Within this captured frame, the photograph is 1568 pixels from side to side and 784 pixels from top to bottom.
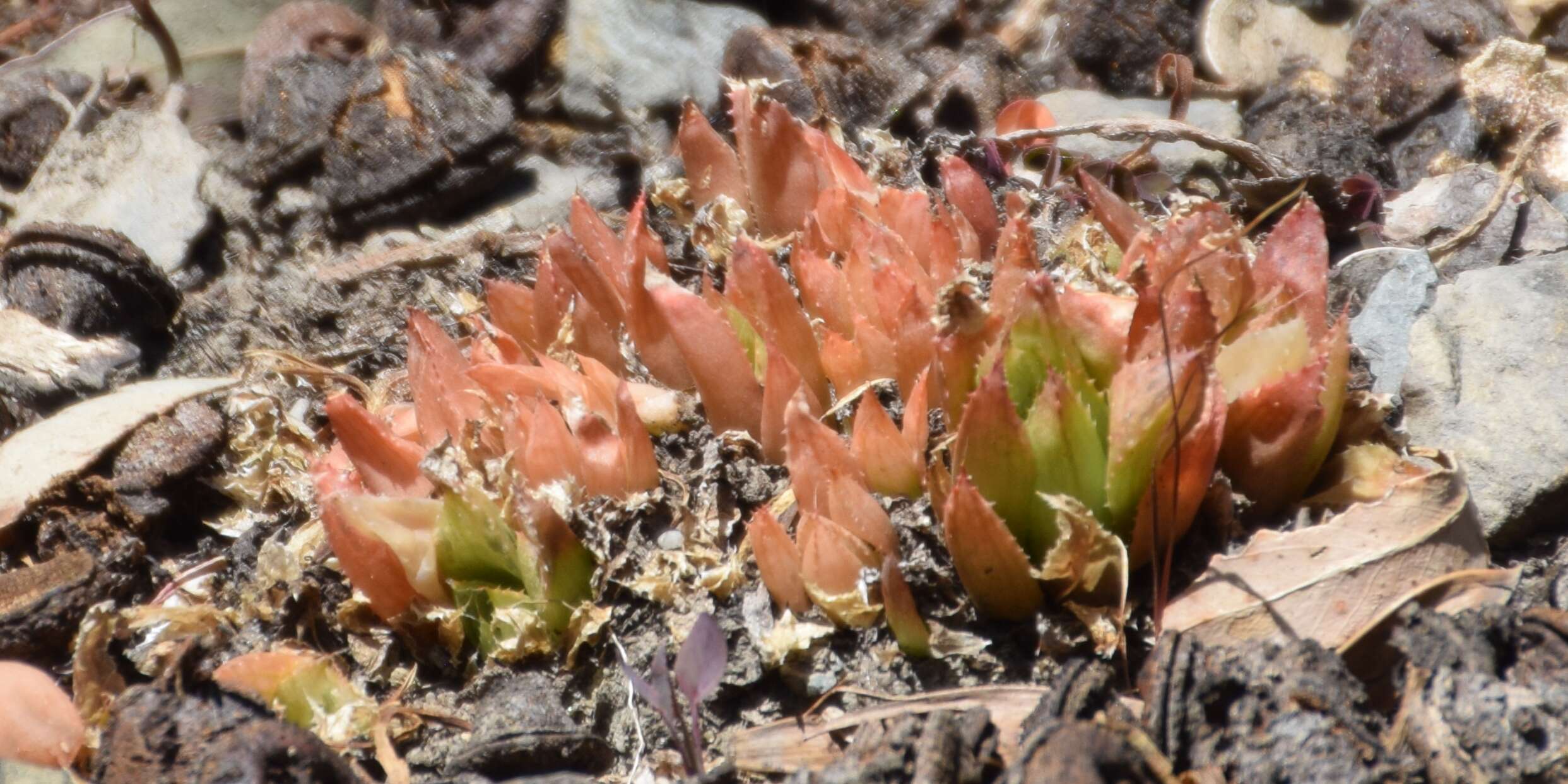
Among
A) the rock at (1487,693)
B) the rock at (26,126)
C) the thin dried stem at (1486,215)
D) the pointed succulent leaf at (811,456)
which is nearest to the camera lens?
the rock at (1487,693)

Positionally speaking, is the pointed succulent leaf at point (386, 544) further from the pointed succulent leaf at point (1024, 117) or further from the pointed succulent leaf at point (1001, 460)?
the pointed succulent leaf at point (1024, 117)

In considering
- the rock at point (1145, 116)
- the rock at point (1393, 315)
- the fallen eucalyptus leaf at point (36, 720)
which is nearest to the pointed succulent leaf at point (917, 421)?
the rock at point (1393, 315)

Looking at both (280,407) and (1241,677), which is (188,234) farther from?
(1241,677)

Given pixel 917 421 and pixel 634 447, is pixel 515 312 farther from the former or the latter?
pixel 917 421

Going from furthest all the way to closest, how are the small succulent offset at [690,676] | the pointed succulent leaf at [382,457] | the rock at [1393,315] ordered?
the rock at [1393,315] → the pointed succulent leaf at [382,457] → the small succulent offset at [690,676]

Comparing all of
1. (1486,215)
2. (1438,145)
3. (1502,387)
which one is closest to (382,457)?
(1502,387)

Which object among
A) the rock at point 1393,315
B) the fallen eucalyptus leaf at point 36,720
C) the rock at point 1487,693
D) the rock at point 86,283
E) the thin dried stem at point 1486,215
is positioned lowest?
the fallen eucalyptus leaf at point 36,720
